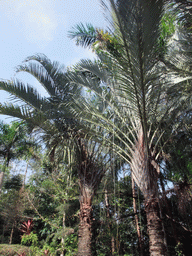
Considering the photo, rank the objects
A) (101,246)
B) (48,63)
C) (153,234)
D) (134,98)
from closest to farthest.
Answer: (153,234) → (134,98) → (48,63) → (101,246)

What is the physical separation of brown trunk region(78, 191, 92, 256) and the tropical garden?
19mm

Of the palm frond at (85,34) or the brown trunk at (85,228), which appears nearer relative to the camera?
the brown trunk at (85,228)

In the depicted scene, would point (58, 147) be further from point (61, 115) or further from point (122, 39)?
point (122, 39)

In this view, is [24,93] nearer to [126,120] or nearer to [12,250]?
[126,120]

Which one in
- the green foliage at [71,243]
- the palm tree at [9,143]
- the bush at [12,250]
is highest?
the palm tree at [9,143]

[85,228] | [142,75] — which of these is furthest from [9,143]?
[142,75]

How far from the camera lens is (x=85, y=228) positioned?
4594 mm

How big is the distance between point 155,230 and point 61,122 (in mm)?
3115

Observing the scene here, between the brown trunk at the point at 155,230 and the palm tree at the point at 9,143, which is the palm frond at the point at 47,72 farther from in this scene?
the palm tree at the point at 9,143

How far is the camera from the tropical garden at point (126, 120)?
120 inches

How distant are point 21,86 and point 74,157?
211 cm

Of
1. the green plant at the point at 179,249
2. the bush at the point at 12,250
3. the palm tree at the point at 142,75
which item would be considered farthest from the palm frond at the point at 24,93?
the bush at the point at 12,250

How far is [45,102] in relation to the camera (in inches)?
192

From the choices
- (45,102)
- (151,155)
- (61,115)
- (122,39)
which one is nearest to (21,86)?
(45,102)
